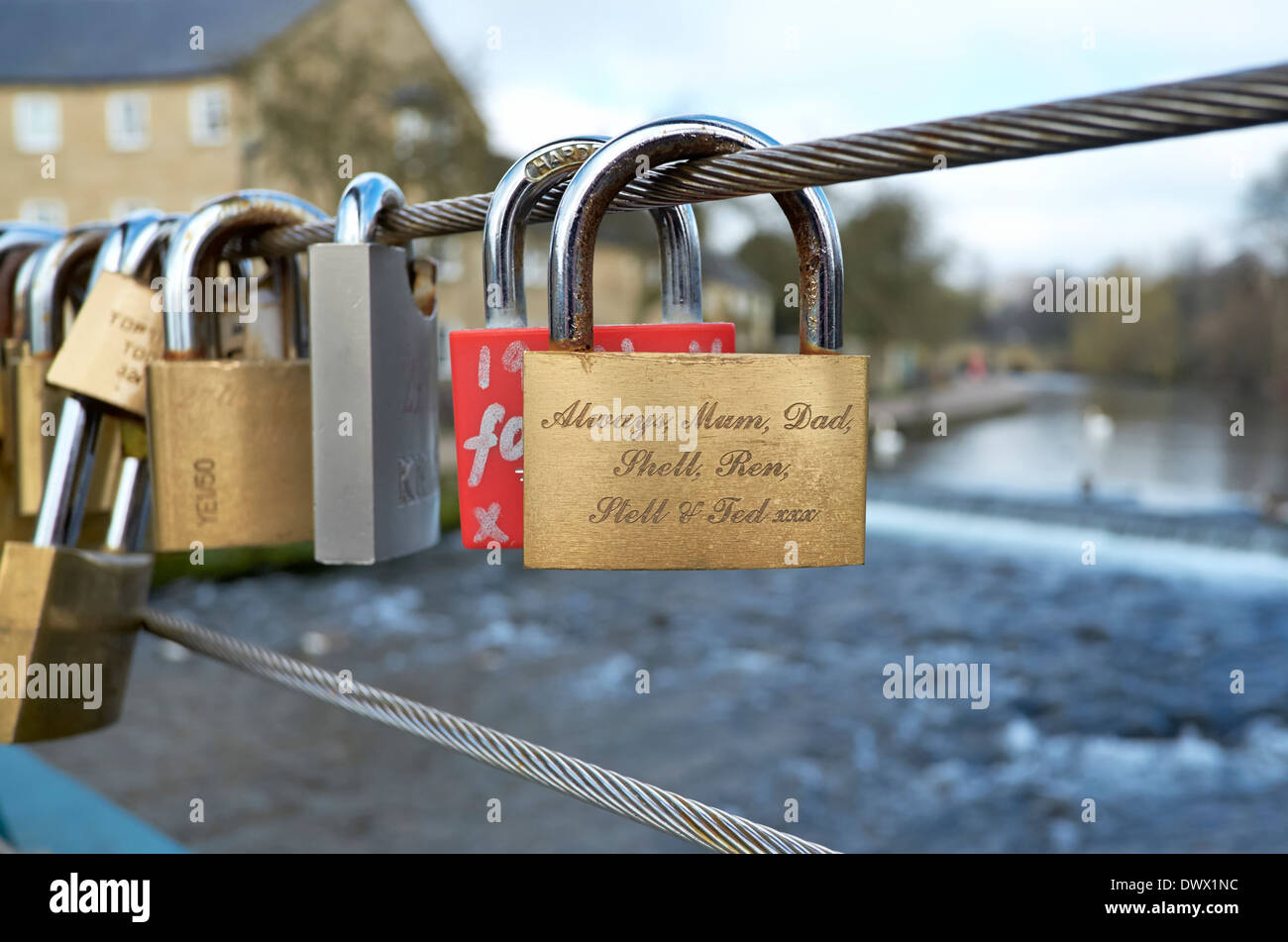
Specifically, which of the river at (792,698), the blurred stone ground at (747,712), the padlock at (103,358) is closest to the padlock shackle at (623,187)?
the padlock at (103,358)

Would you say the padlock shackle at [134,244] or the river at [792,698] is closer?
the padlock shackle at [134,244]

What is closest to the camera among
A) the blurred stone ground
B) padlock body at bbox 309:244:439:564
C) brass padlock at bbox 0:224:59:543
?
padlock body at bbox 309:244:439:564

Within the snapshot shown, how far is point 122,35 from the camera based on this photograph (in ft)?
91.7

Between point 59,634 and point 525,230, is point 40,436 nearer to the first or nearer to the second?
point 59,634

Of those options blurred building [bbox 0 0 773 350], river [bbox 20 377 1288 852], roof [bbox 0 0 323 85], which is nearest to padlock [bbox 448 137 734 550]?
river [bbox 20 377 1288 852]

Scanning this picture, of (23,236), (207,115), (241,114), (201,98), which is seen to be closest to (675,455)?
(23,236)

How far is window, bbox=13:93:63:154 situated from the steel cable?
3095 cm

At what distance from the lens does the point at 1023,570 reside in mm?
15180

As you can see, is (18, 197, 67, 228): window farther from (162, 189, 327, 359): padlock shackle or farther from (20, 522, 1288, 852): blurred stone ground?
(162, 189, 327, 359): padlock shackle

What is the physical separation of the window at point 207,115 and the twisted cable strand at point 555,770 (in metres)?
27.0

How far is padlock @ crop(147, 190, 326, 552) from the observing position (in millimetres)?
1060

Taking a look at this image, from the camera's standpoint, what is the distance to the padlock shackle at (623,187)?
0.76 metres

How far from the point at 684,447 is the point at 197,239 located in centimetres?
62

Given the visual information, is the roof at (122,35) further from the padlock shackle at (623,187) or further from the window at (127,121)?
the padlock shackle at (623,187)
